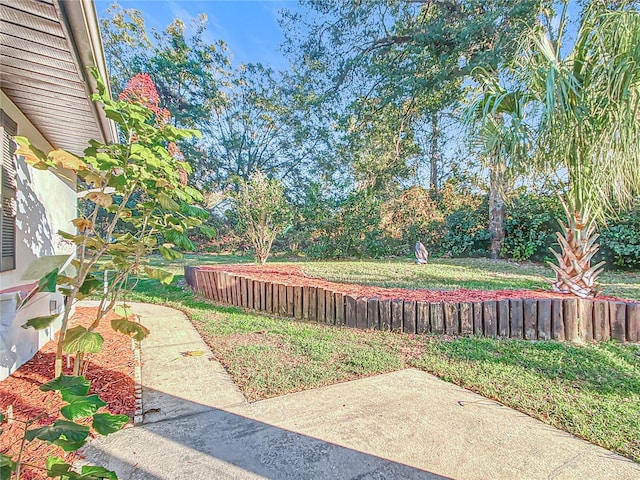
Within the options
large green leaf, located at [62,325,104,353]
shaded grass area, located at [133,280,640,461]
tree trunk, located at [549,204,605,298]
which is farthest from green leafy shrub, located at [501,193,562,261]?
large green leaf, located at [62,325,104,353]

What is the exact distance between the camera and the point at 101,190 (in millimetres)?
2102

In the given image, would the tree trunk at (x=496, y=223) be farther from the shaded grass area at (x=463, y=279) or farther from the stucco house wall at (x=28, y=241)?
the stucco house wall at (x=28, y=241)

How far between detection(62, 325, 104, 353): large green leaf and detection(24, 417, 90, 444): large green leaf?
96 centimetres

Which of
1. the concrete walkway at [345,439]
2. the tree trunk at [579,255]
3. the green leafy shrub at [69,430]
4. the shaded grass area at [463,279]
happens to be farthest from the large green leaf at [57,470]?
the tree trunk at [579,255]

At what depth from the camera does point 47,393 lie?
8.01 ft

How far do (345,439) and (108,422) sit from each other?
1.37 m

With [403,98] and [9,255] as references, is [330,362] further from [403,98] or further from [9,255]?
[403,98]

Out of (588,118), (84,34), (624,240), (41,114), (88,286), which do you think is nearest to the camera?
(84,34)

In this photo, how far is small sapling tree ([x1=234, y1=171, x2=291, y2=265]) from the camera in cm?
837

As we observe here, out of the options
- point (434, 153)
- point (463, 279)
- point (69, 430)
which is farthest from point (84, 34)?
point (434, 153)

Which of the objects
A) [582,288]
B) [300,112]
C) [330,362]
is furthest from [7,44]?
[300,112]

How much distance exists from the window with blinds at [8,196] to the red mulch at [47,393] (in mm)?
929

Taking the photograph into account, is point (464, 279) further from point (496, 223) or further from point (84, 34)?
point (84, 34)

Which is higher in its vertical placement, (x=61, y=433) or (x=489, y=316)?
(x=61, y=433)
